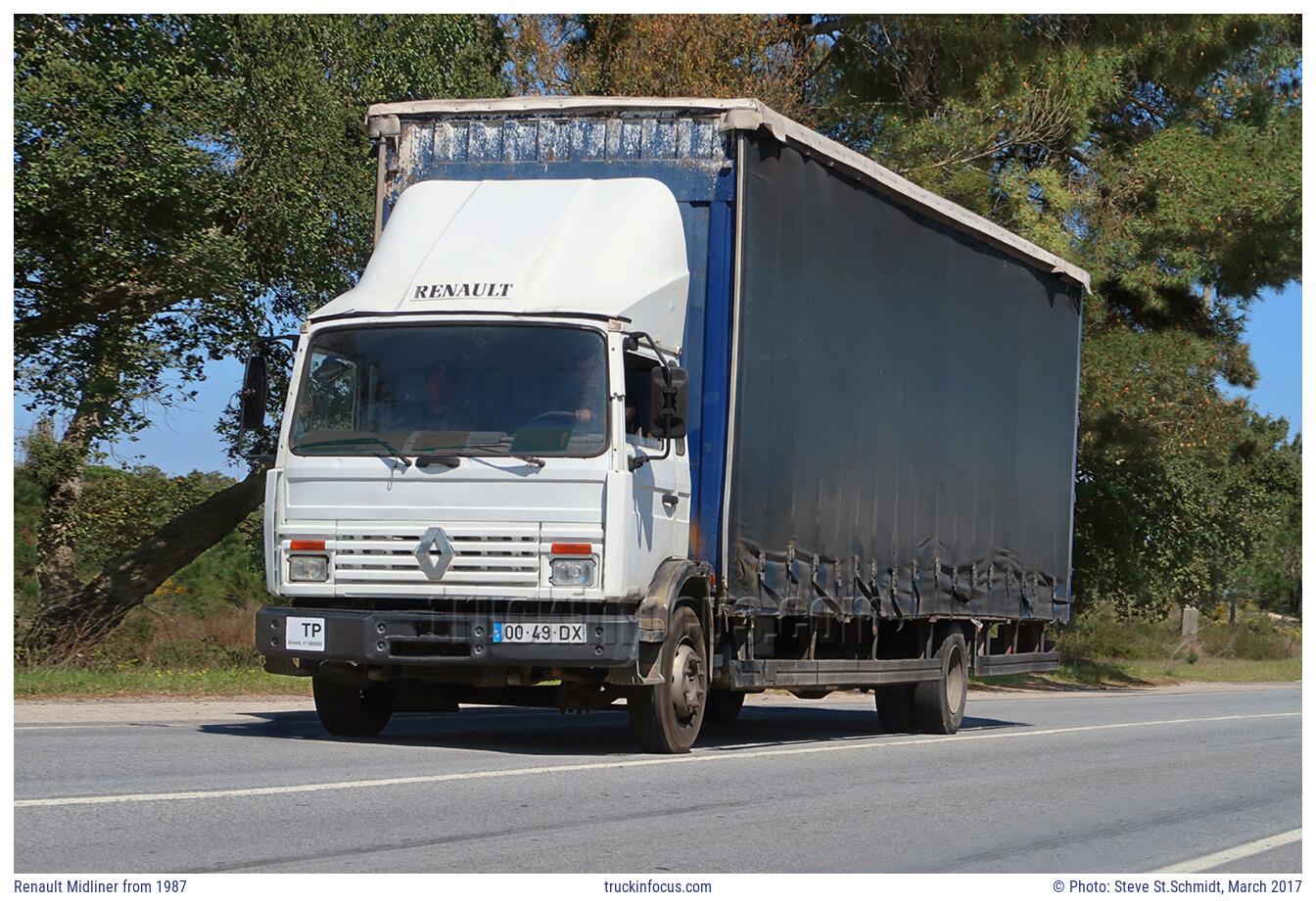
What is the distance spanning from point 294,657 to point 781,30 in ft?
63.9

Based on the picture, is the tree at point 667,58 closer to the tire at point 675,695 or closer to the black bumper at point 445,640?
the tire at point 675,695

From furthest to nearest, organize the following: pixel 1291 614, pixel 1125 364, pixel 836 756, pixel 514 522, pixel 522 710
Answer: pixel 1291 614, pixel 1125 364, pixel 522 710, pixel 836 756, pixel 514 522

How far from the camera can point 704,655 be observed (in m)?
11.9

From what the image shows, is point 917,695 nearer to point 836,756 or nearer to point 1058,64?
point 836,756

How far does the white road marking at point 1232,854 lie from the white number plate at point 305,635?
5406 mm

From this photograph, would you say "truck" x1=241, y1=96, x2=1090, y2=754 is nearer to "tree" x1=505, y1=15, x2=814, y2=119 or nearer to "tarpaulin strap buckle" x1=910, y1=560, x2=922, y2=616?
"tarpaulin strap buckle" x1=910, y1=560, x2=922, y2=616

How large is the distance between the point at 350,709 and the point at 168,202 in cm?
862

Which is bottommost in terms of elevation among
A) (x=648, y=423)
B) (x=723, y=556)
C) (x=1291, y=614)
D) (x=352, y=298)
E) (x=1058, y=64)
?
(x=1291, y=614)

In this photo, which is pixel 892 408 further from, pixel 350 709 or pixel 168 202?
pixel 168 202

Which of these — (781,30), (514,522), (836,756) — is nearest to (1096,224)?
(781,30)

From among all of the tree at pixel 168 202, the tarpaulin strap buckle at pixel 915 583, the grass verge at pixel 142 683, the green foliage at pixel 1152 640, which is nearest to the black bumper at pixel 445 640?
the tarpaulin strap buckle at pixel 915 583

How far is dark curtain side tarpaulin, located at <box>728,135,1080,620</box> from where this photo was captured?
12258 millimetres

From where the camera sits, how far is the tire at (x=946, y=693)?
1557 centimetres

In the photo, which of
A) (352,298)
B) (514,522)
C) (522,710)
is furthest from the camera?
(522,710)
